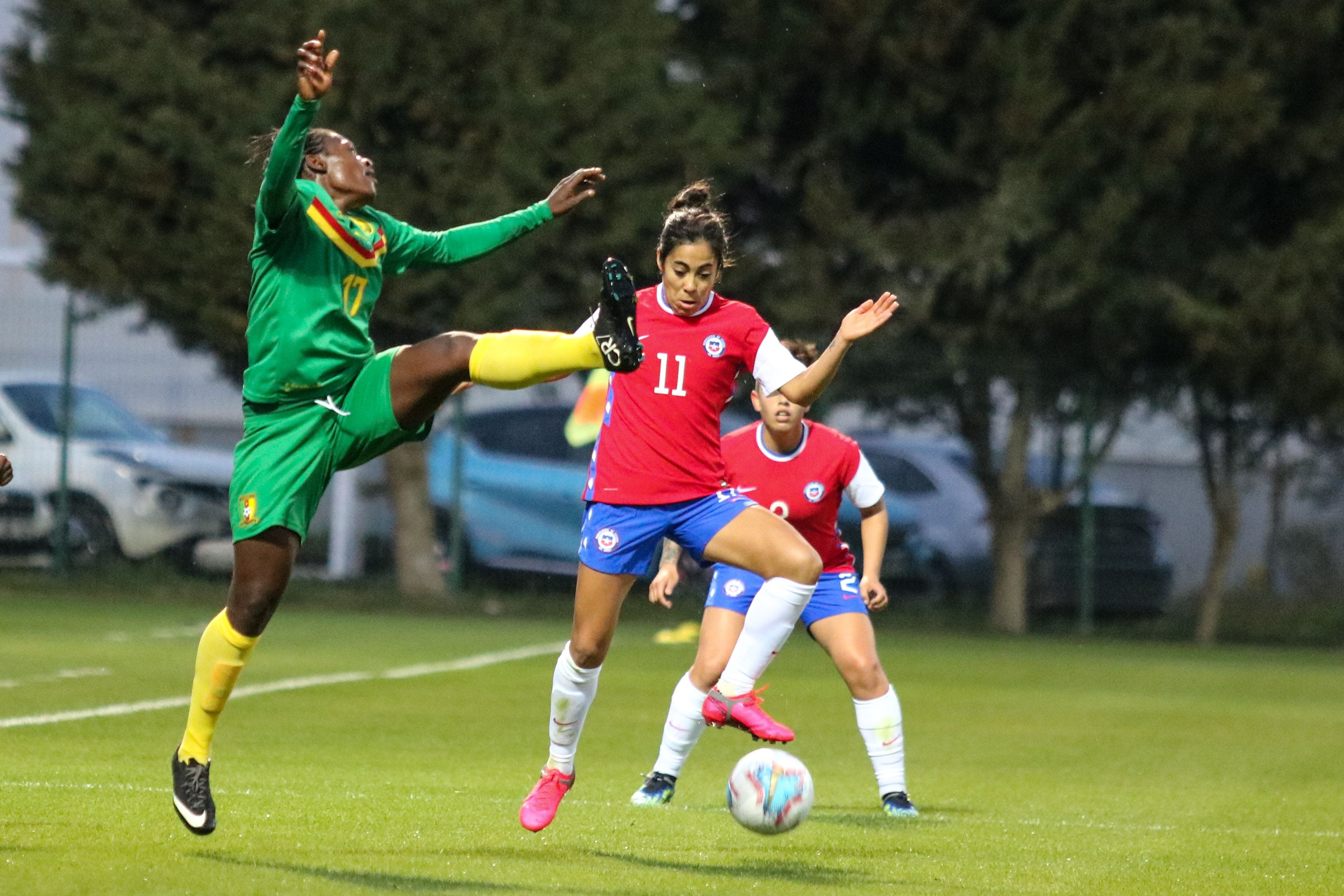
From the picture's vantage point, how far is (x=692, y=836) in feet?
22.7

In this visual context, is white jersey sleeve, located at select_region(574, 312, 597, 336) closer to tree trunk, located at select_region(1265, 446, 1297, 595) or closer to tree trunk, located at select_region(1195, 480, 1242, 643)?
tree trunk, located at select_region(1195, 480, 1242, 643)

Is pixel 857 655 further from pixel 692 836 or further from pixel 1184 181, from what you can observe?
pixel 1184 181

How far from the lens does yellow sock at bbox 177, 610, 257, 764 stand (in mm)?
6277

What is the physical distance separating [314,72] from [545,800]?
2.54 metres

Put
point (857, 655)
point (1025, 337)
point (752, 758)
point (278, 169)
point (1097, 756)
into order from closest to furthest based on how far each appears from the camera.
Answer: point (278, 169), point (752, 758), point (857, 655), point (1097, 756), point (1025, 337)

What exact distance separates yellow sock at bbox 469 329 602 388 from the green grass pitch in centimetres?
150

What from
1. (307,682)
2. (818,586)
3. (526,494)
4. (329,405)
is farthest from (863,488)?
(526,494)

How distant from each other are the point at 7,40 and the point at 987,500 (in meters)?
11.2

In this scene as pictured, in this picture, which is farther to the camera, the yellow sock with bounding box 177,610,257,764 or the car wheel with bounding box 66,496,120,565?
the car wheel with bounding box 66,496,120,565

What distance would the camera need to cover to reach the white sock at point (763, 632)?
23.2 feet

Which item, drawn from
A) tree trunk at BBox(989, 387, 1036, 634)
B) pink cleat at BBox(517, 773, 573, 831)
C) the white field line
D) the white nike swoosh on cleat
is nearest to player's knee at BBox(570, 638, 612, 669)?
pink cleat at BBox(517, 773, 573, 831)

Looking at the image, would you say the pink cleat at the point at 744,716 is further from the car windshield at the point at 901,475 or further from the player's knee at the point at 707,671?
the car windshield at the point at 901,475

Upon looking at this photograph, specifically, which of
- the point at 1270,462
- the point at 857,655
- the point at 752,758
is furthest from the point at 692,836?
the point at 1270,462

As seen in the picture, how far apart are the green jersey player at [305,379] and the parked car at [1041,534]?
45.9ft
